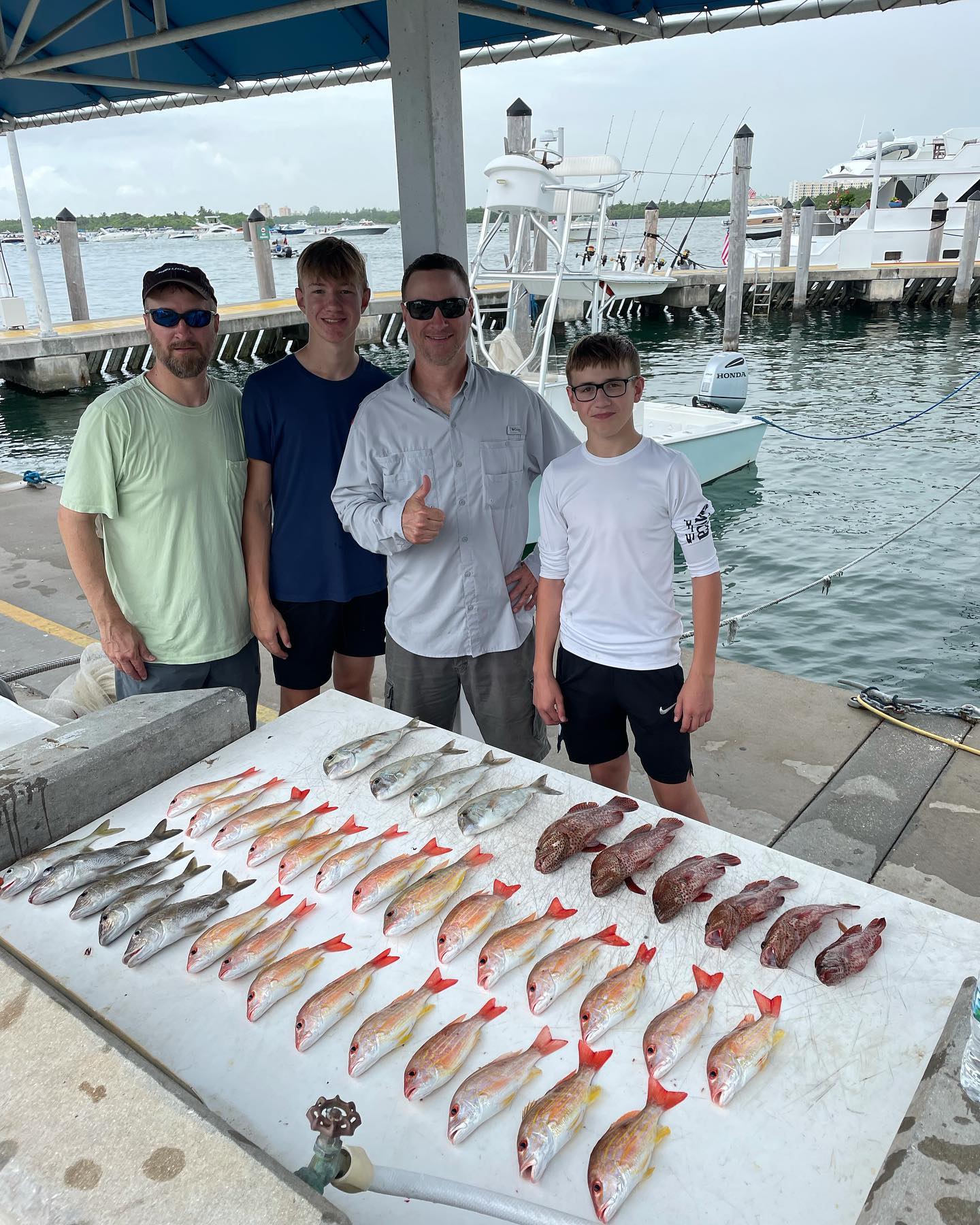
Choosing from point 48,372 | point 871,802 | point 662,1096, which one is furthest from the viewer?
point 48,372

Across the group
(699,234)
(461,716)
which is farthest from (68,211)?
(699,234)

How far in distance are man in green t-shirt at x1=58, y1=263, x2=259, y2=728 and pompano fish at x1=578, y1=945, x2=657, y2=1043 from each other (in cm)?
178

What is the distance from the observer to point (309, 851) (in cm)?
206

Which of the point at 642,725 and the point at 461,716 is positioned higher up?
the point at 642,725

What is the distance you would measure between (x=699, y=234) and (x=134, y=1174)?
411 feet

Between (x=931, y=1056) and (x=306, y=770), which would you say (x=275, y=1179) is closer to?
(x=931, y=1056)

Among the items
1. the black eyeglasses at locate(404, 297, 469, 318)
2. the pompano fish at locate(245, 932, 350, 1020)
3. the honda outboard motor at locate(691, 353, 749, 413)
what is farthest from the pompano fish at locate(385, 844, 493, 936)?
the honda outboard motor at locate(691, 353, 749, 413)

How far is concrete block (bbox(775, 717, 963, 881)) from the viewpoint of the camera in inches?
143

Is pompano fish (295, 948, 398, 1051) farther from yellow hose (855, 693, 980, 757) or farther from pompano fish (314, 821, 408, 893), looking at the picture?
yellow hose (855, 693, 980, 757)

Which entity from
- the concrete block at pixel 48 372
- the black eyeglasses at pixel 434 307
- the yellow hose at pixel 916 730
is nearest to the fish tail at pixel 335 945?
the black eyeglasses at pixel 434 307

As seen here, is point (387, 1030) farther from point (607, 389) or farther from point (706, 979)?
point (607, 389)

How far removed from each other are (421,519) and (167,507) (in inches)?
36.7

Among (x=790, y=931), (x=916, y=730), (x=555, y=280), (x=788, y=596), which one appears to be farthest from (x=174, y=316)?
(x=555, y=280)

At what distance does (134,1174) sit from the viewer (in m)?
1.23
